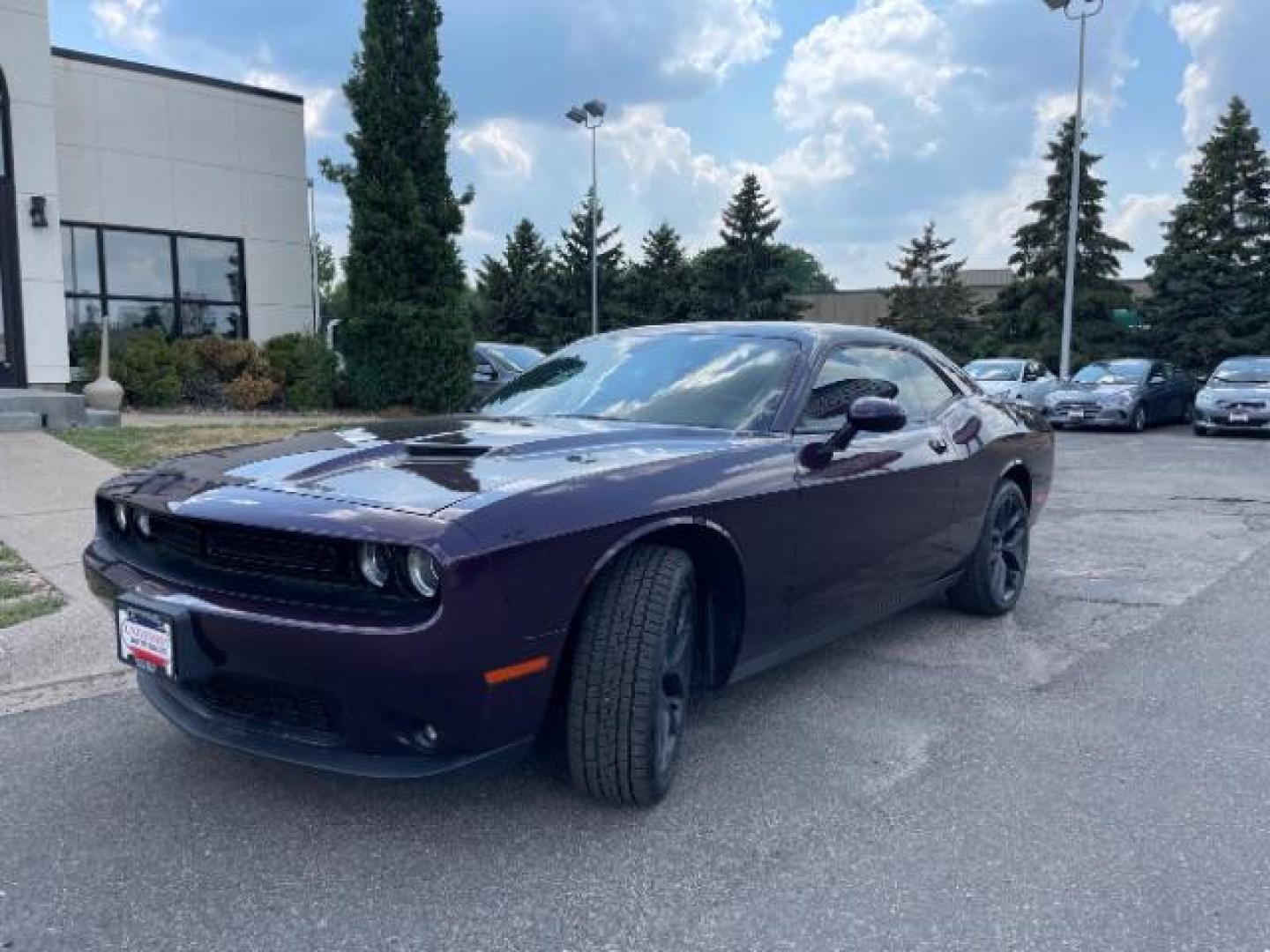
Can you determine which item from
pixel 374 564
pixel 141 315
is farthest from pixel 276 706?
pixel 141 315

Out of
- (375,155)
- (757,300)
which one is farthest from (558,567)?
(757,300)

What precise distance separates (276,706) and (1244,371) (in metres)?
19.3

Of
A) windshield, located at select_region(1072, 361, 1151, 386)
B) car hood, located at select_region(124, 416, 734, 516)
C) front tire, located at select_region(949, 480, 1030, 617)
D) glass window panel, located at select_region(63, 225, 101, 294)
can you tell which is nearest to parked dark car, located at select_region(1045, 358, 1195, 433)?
windshield, located at select_region(1072, 361, 1151, 386)

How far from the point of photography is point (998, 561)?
17.1 ft

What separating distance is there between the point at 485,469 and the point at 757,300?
3611 cm

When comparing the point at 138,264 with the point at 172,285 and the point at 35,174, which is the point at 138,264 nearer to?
the point at 172,285

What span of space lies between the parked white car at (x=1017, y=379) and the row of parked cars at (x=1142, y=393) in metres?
0.02

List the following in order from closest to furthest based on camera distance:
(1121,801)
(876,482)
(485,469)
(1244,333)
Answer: (485,469)
(1121,801)
(876,482)
(1244,333)

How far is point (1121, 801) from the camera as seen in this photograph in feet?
10.2

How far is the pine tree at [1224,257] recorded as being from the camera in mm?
27859

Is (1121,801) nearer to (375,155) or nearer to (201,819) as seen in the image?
(201,819)

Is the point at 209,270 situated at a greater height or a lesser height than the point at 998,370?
greater

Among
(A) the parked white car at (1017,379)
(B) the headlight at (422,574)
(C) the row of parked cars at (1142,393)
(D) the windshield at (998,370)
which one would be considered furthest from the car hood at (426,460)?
(D) the windshield at (998,370)

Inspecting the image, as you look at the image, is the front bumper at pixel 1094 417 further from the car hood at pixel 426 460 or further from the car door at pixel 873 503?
the car hood at pixel 426 460
